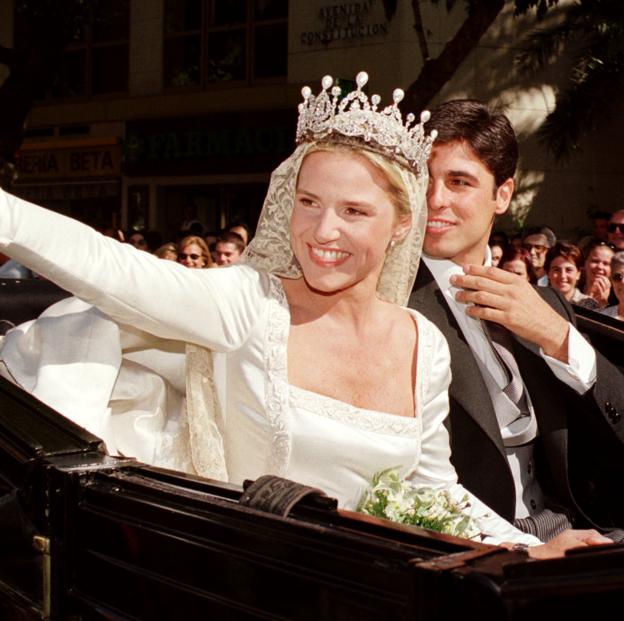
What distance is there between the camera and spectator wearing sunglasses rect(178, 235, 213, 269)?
24.3 feet

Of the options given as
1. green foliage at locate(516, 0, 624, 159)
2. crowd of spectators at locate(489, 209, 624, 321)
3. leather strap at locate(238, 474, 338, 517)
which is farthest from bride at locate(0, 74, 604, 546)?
green foliage at locate(516, 0, 624, 159)

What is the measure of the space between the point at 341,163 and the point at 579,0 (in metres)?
13.0

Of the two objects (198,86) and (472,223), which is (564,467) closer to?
(472,223)

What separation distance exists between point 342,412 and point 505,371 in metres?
A: 0.88

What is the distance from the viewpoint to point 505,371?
312 cm

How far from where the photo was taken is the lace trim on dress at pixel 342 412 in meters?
2.40

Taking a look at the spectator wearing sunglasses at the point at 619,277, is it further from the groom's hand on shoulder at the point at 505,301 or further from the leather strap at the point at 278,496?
the leather strap at the point at 278,496

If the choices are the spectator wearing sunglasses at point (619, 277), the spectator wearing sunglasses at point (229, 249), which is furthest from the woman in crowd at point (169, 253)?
the spectator wearing sunglasses at point (619, 277)

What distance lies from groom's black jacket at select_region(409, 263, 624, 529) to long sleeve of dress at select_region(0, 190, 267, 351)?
2.33ft

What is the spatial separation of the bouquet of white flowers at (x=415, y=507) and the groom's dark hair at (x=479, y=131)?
1.12 m

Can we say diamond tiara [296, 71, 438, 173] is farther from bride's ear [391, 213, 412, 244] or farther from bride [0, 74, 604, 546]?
bride's ear [391, 213, 412, 244]

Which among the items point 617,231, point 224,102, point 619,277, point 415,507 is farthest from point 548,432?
point 224,102

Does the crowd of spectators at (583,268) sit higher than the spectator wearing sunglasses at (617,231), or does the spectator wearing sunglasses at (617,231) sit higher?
the spectator wearing sunglasses at (617,231)

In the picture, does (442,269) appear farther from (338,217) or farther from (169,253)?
(169,253)
